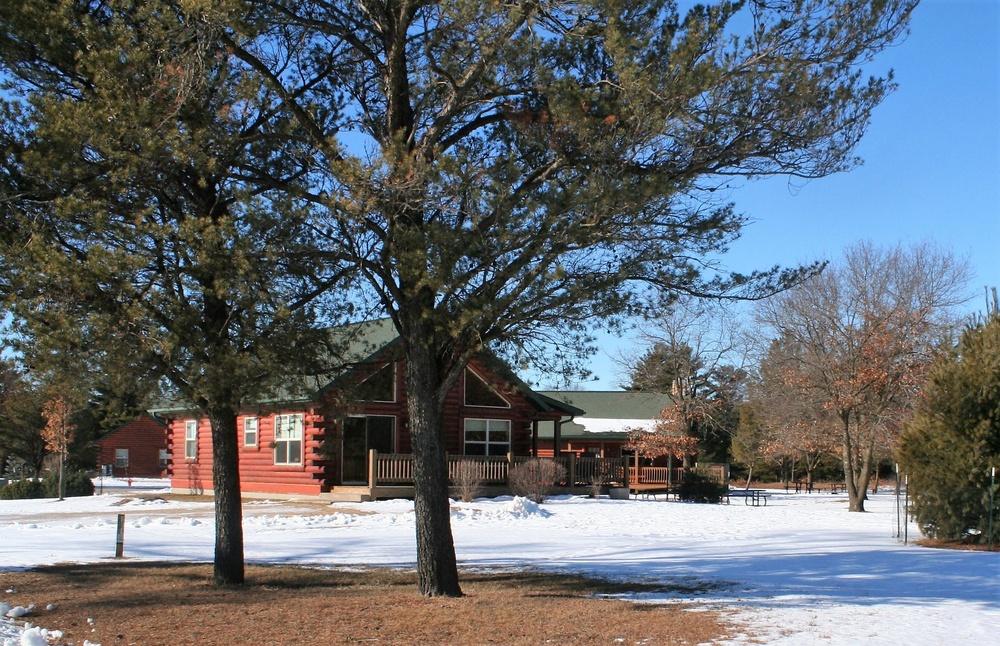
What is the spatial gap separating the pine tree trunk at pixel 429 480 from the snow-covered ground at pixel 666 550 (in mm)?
2609

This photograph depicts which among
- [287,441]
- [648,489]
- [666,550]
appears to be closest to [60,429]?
[287,441]

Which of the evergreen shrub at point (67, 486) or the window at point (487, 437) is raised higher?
the window at point (487, 437)

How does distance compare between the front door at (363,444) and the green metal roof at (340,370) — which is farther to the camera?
the front door at (363,444)

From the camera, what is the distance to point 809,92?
32.1 feet

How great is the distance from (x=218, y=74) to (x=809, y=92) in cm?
646

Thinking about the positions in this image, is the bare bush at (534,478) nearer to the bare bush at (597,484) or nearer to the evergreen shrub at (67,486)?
the bare bush at (597,484)

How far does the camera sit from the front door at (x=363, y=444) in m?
30.3

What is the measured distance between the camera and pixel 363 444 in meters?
30.7

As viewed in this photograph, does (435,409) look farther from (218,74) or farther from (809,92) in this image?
(809,92)

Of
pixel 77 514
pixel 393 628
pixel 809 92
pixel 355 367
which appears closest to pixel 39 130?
pixel 355 367

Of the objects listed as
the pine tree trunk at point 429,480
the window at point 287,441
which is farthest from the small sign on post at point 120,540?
the window at point 287,441

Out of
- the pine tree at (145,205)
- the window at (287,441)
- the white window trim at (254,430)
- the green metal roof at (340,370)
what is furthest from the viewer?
the white window trim at (254,430)

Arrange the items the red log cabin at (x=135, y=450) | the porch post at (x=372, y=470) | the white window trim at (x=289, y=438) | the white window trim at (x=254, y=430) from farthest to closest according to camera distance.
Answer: the red log cabin at (x=135, y=450)
the white window trim at (x=254, y=430)
the white window trim at (x=289, y=438)
the porch post at (x=372, y=470)

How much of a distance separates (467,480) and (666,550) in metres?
9.73
